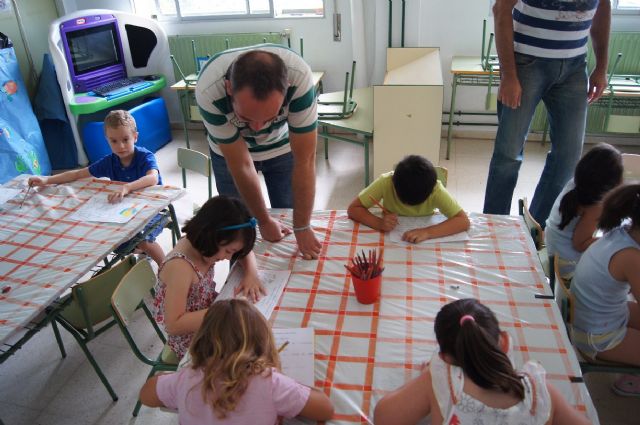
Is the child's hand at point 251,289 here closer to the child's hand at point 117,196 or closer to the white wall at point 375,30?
the child's hand at point 117,196

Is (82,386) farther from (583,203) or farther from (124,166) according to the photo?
(583,203)

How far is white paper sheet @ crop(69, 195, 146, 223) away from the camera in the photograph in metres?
2.05

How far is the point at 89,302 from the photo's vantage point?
5.65 feet

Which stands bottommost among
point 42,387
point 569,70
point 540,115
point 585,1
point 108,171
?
point 42,387

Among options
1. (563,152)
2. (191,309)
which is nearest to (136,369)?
(191,309)

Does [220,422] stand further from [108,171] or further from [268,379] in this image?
[108,171]

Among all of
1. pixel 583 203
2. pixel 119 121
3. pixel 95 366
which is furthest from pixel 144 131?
pixel 583 203

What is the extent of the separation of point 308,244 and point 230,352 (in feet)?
2.13

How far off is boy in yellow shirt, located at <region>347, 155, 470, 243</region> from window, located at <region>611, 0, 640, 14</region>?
332 cm

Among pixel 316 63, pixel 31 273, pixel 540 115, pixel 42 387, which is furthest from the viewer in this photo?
pixel 316 63

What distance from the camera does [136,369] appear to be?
7.01 feet

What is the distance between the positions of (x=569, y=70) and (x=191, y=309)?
78.1 inches

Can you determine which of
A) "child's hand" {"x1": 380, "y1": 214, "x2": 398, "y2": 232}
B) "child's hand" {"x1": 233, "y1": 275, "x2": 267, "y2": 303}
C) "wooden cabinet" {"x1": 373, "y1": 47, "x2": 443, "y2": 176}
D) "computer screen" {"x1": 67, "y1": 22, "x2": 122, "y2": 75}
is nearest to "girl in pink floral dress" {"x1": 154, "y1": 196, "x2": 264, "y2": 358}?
"child's hand" {"x1": 233, "y1": 275, "x2": 267, "y2": 303}

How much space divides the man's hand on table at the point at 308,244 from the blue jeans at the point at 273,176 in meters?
0.47
